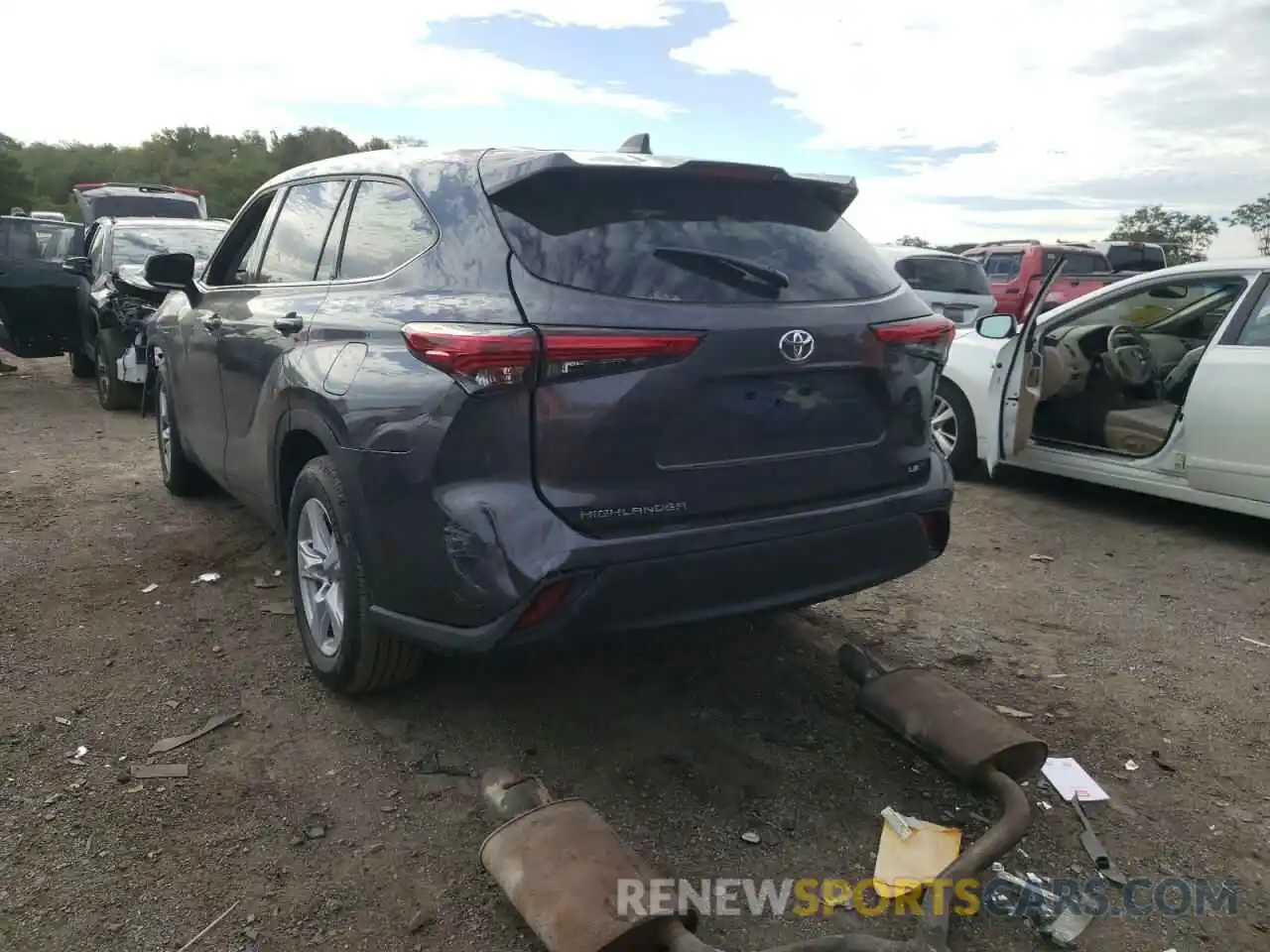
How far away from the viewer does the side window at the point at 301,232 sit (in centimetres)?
363

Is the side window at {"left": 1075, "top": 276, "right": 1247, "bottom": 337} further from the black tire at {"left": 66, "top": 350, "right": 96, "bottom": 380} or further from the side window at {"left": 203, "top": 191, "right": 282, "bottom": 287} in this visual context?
the black tire at {"left": 66, "top": 350, "right": 96, "bottom": 380}

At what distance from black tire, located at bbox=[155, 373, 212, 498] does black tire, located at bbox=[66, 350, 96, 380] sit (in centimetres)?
590

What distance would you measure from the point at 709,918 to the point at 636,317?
1484mm

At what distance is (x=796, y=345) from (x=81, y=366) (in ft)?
34.9

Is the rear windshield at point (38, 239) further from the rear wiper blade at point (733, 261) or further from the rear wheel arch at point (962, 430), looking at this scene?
the rear wiper blade at point (733, 261)

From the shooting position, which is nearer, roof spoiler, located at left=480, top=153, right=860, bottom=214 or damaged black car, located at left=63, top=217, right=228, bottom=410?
roof spoiler, located at left=480, top=153, right=860, bottom=214

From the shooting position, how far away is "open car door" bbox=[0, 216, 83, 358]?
9.63m

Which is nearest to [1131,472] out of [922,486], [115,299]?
[922,486]

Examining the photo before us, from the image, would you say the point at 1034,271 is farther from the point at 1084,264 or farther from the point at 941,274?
the point at 941,274

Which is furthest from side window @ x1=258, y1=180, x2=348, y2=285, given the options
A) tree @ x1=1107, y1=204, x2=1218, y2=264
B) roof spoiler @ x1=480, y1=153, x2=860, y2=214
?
tree @ x1=1107, y1=204, x2=1218, y2=264

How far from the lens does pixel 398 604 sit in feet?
9.14

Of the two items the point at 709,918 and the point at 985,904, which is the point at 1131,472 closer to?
the point at 985,904

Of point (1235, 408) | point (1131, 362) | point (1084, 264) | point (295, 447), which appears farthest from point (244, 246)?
point (1084, 264)

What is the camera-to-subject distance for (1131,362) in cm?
626
